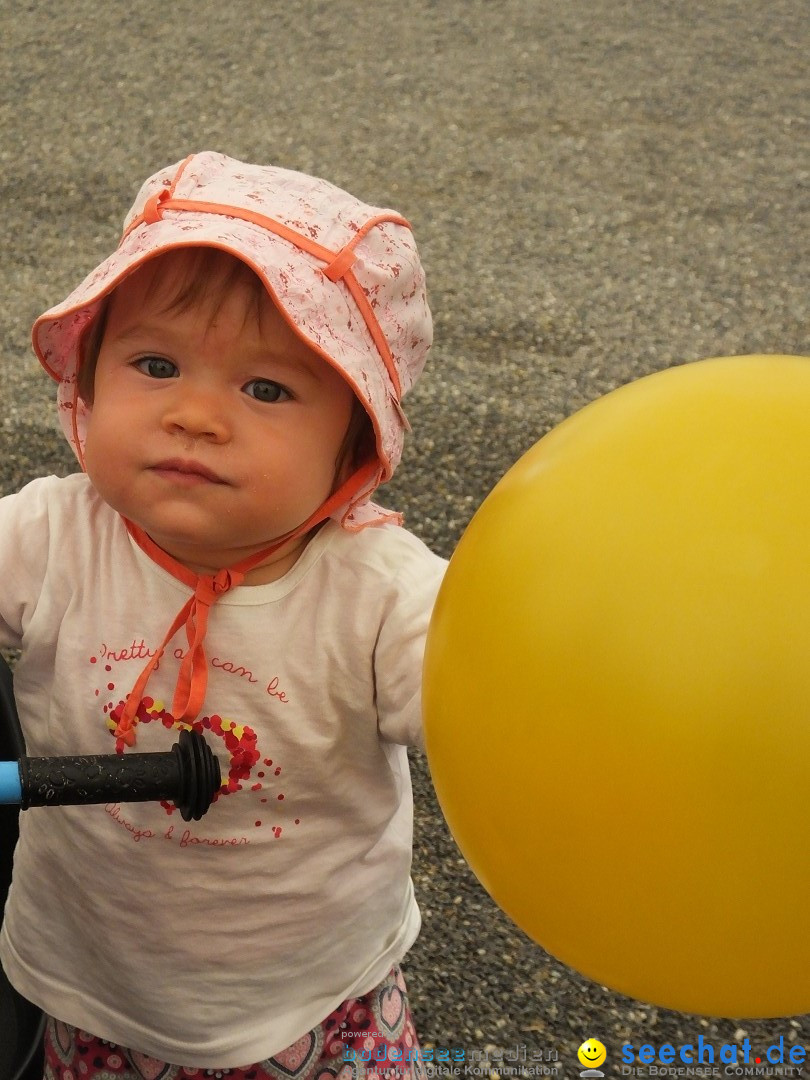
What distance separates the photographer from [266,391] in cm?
121

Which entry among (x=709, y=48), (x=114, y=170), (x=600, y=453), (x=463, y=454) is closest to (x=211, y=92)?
(x=114, y=170)

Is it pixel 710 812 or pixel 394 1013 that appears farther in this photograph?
pixel 394 1013

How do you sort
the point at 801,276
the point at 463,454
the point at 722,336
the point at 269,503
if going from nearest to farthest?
1. the point at 269,503
2. the point at 463,454
3. the point at 722,336
4. the point at 801,276

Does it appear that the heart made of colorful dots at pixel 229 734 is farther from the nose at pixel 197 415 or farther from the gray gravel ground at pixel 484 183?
the gray gravel ground at pixel 484 183

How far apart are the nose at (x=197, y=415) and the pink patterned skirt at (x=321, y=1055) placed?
0.68 m

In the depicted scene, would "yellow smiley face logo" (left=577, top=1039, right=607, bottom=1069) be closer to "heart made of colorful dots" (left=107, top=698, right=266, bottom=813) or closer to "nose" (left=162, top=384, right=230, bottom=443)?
"heart made of colorful dots" (left=107, top=698, right=266, bottom=813)

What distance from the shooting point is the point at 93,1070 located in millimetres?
1481

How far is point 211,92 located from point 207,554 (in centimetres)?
367

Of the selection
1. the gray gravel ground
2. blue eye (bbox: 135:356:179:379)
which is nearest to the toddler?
blue eye (bbox: 135:356:179:379)

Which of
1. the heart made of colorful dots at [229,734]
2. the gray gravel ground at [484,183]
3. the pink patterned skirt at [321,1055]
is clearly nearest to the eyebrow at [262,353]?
the heart made of colorful dots at [229,734]

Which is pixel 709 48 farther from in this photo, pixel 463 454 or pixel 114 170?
pixel 463 454

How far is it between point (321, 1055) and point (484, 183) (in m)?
3.12

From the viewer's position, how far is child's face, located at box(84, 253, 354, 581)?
3.84 ft

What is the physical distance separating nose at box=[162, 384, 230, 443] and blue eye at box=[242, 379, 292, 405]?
0.11 feet
